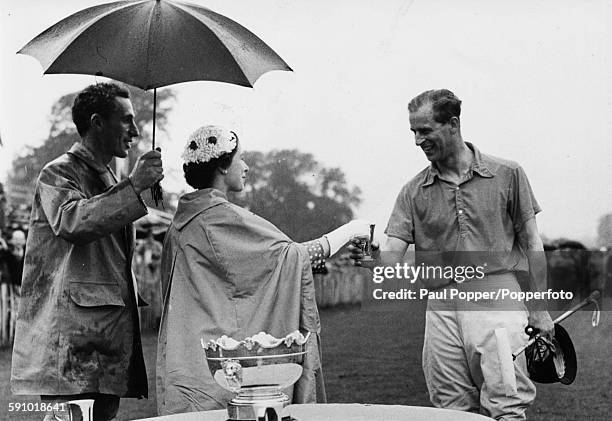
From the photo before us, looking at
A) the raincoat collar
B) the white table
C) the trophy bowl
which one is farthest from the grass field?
the trophy bowl

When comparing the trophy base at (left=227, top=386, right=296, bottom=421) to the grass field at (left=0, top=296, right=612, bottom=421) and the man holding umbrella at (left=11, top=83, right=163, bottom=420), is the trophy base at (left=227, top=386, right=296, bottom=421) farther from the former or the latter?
the grass field at (left=0, top=296, right=612, bottom=421)

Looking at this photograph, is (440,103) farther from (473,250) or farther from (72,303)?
(72,303)

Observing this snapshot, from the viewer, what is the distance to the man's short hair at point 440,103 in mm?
4781

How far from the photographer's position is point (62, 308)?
14.6 feet

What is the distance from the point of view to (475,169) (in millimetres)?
4641

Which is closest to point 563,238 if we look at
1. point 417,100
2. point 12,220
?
point 417,100

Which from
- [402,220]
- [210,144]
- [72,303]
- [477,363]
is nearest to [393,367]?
[477,363]

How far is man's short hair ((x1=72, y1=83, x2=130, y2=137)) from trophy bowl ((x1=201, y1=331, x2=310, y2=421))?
5.97ft

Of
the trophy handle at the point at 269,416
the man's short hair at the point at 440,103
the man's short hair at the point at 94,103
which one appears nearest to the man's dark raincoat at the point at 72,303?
the man's short hair at the point at 94,103

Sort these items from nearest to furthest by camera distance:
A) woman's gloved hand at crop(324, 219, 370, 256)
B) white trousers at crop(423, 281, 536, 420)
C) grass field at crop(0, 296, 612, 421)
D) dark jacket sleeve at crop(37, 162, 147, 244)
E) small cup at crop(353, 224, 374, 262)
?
dark jacket sleeve at crop(37, 162, 147, 244) < white trousers at crop(423, 281, 536, 420) < woman's gloved hand at crop(324, 219, 370, 256) < small cup at crop(353, 224, 374, 262) < grass field at crop(0, 296, 612, 421)

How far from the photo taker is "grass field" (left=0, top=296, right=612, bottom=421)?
15.9 feet

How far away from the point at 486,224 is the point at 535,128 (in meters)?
0.50

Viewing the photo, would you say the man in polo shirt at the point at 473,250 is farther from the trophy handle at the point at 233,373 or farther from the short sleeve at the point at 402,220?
the trophy handle at the point at 233,373

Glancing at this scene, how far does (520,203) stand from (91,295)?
5.56ft
